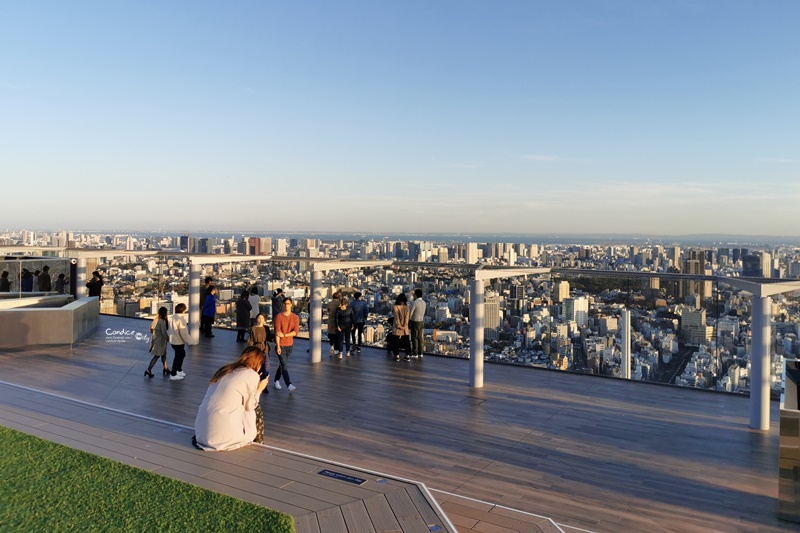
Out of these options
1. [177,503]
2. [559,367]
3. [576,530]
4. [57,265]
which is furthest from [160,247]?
[576,530]

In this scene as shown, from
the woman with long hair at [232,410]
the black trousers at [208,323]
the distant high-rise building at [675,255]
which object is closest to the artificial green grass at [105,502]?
the woman with long hair at [232,410]

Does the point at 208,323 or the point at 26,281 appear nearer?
the point at 208,323

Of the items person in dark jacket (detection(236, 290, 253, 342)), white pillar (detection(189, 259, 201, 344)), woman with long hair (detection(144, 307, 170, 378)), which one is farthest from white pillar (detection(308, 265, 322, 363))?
white pillar (detection(189, 259, 201, 344))

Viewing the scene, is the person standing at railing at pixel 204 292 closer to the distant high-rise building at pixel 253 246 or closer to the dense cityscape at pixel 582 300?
Result: the dense cityscape at pixel 582 300

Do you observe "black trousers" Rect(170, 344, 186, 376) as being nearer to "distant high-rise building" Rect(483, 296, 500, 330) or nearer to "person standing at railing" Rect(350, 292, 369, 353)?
"person standing at railing" Rect(350, 292, 369, 353)

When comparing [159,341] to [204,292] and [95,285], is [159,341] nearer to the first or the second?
[204,292]

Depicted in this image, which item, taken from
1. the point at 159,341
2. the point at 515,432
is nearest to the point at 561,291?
the point at 515,432
